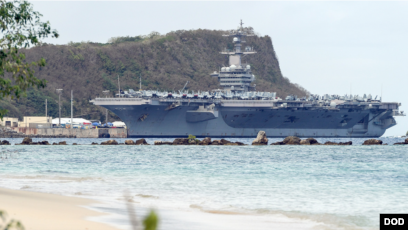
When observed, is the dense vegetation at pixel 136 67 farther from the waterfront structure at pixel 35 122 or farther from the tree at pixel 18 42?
the tree at pixel 18 42

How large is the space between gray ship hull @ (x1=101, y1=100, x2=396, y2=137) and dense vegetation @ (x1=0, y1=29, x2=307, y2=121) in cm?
3924

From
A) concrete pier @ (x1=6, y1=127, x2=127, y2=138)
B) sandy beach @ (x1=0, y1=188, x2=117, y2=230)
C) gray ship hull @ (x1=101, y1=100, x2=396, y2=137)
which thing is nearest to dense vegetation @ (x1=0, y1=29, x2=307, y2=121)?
concrete pier @ (x1=6, y1=127, x2=127, y2=138)

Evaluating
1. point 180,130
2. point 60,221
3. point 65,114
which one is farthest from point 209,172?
point 65,114

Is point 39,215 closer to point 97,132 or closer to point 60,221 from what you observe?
point 60,221

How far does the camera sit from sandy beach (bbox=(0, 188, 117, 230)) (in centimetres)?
893

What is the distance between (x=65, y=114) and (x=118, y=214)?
91.2 m

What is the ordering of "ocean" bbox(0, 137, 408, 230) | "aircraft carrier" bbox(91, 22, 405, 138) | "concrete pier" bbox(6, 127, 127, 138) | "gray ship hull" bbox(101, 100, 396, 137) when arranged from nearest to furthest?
1. "ocean" bbox(0, 137, 408, 230)
2. "aircraft carrier" bbox(91, 22, 405, 138)
3. "gray ship hull" bbox(101, 100, 396, 137)
4. "concrete pier" bbox(6, 127, 127, 138)

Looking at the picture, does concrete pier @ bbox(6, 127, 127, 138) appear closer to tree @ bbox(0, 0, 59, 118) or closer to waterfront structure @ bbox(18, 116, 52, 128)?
waterfront structure @ bbox(18, 116, 52, 128)

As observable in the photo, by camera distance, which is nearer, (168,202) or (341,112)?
(168,202)

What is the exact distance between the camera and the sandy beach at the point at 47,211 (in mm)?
8930

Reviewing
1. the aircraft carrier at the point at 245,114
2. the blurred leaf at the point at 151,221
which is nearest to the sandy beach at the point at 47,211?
the blurred leaf at the point at 151,221

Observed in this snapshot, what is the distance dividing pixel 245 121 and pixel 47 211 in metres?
52.5

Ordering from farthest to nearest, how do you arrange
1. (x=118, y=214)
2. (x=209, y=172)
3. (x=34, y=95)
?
(x=34, y=95), (x=209, y=172), (x=118, y=214)

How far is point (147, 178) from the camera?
1894 centimetres
